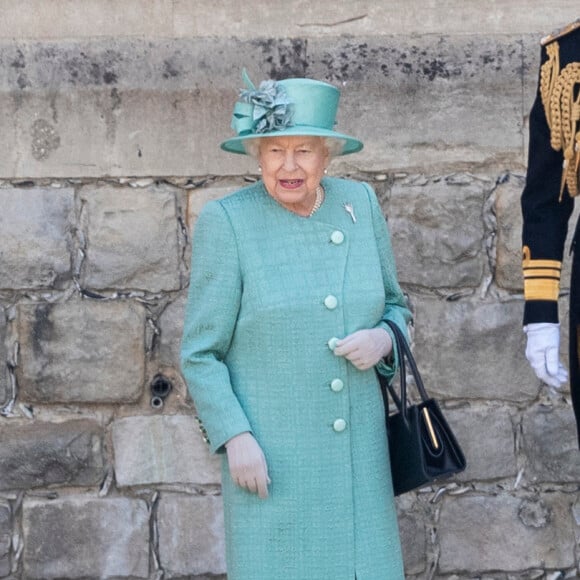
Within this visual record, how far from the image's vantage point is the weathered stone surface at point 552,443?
14.3ft

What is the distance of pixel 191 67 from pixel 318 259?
4.10 feet

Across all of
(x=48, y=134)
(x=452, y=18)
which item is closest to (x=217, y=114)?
(x=48, y=134)

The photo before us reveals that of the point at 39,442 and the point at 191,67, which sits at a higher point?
the point at 191,67

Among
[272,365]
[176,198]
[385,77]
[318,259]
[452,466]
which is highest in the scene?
[385,77]

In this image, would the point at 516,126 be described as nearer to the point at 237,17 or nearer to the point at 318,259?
the point at 237,17

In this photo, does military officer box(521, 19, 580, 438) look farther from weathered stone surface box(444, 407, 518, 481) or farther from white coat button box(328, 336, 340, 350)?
weathered stone surface box(444, 407, 518, 481)

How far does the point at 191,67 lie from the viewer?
423 centimetres

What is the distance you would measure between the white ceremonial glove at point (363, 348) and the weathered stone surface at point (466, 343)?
1104mm

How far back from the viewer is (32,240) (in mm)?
4258

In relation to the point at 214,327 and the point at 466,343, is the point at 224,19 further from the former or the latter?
the point at 214,327

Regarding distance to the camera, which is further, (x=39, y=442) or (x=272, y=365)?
(x=39, y=442)

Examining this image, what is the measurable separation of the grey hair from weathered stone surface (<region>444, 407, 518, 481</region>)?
4.42 ft

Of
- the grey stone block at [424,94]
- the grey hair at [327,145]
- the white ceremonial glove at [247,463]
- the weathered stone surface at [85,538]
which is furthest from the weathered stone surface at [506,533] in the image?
the grey hair at [327,145]

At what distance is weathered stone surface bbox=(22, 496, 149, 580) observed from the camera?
431 centimetres
